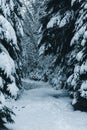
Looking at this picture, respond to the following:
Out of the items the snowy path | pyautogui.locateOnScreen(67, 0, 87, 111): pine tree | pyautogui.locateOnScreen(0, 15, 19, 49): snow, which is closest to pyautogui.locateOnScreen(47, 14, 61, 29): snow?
pyautogui.locateOnScreen(67, 0, 87, 111): pine tree

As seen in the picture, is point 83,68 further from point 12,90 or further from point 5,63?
point 5,63

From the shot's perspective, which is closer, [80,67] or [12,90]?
[12,90]

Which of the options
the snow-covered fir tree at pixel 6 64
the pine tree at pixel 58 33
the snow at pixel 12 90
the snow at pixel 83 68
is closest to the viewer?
the snow-covered fir tree at pixel 6 64

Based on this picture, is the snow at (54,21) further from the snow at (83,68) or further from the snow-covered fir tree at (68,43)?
the snow at (83,68)

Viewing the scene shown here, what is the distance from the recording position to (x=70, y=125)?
12.4m

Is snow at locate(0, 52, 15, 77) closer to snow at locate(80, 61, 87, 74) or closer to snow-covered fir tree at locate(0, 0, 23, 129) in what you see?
snow-covered fir tree at locate(0, 0, 23, 129)

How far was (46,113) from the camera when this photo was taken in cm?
1443

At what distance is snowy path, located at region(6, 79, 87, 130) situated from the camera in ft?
40.4

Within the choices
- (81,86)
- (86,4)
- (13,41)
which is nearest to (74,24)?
(86,4)

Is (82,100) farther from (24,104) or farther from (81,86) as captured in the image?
(24,104)

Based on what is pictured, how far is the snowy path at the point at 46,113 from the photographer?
1231 centimetres

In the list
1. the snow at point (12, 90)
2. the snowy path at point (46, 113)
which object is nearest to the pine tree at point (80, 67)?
the snowy path at point (46, 113)

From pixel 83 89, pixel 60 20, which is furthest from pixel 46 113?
pixel 60 20

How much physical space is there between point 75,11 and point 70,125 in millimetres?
7363
